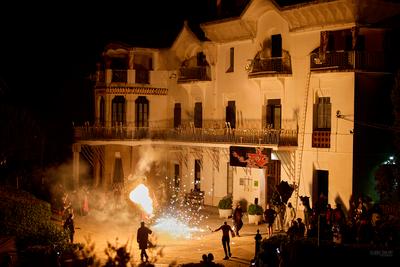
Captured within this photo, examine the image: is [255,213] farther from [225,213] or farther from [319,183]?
[319,183]

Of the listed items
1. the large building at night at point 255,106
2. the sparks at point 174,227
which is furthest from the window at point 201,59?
the sparks at point 174,227

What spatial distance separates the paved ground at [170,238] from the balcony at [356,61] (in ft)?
28.0

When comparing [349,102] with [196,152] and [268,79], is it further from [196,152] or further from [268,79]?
[196,152]

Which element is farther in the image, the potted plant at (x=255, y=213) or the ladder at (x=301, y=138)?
the potted plant at (x=255, y=213)

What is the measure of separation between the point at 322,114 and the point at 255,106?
5.28 meters

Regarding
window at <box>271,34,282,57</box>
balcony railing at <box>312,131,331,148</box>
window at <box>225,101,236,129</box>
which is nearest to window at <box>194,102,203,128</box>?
window at <box>225,101,236,129</box>

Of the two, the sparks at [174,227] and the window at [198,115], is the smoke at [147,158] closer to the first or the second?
the window at [198,115]

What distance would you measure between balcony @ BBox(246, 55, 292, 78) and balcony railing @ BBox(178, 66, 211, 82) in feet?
18.3

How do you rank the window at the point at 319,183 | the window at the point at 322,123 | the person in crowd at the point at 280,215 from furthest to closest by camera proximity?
the window at the point at 319,183 → the window at the point at 322,123 → the person in crowd at the point at 280,215

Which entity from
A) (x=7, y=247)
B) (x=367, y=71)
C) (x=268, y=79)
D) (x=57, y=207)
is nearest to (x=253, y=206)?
(x=268, y=79)

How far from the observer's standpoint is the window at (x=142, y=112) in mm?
42969

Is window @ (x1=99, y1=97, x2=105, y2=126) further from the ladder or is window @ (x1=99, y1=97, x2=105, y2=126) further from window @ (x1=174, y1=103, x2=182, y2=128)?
the ladder

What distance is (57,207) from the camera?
3544cm

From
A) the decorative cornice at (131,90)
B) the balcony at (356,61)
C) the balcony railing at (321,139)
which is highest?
the balcony at (356,61)
